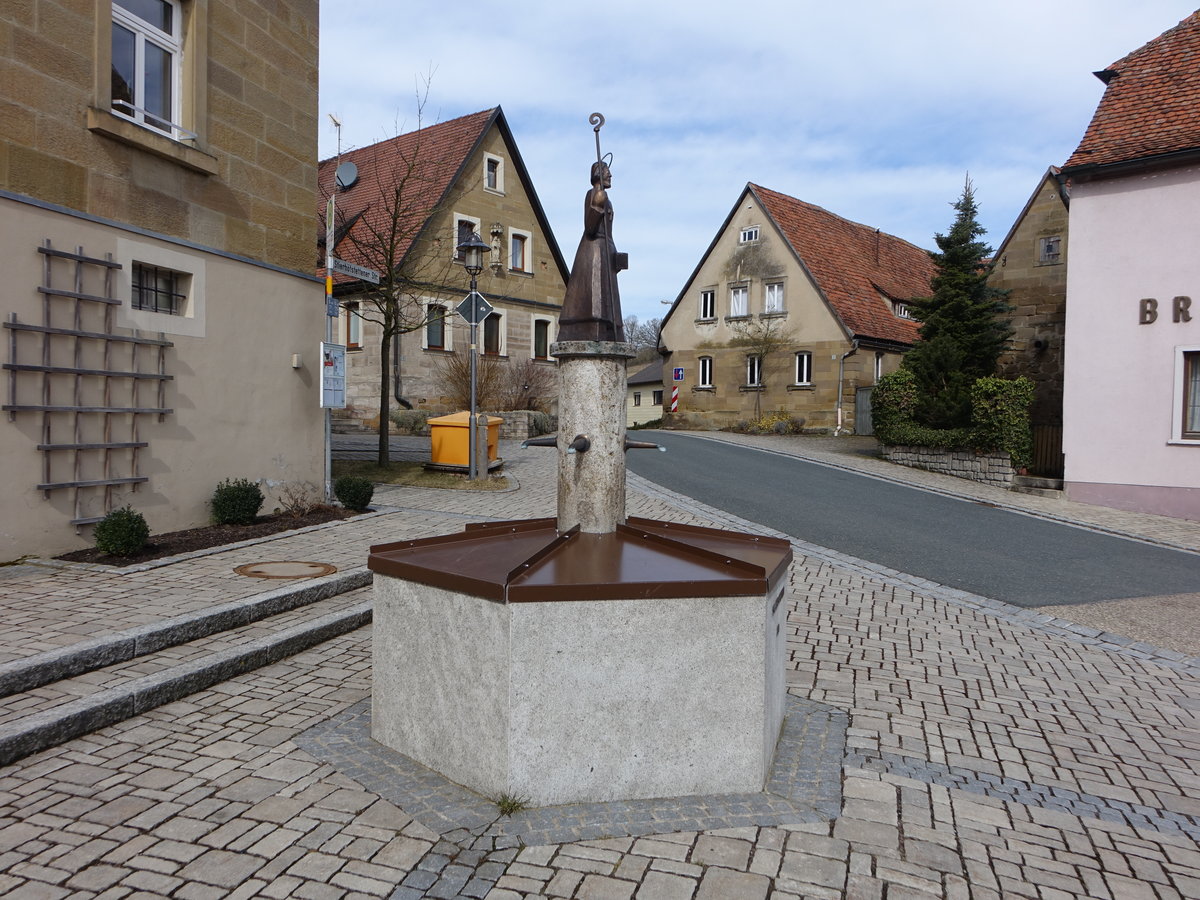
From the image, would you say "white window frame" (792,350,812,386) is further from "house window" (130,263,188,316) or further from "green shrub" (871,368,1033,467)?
"house window" (130,263,188,316)

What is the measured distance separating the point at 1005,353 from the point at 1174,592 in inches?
604

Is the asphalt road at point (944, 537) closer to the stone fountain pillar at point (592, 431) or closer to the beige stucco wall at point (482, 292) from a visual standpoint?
the stone fountain pillar at point (592, 431)

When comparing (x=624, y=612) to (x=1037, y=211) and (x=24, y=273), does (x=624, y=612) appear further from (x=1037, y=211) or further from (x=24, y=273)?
(x=1037, y=211)

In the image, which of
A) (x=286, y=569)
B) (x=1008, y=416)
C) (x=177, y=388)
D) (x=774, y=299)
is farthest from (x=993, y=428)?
(x=774, y=299)

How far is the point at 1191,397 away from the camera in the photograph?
15125 millimetres

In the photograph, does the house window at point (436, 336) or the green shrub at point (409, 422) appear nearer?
the green shrub at point (409, 422)

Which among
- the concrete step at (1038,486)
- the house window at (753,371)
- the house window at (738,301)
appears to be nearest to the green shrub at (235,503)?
the concrete step at (1038,486)

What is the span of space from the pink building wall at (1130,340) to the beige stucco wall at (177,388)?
13.8 m

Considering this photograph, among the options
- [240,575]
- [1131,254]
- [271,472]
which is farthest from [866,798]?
[1131,254]

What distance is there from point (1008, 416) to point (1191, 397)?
3.32 m

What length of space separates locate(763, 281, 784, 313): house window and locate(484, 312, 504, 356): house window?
36.2ft

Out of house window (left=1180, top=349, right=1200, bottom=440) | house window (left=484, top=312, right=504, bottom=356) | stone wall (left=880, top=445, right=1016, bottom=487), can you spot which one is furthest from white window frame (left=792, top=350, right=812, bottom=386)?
house window (left=1180, top=349, right=1200, bottom=440)

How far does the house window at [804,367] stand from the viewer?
33.1 m

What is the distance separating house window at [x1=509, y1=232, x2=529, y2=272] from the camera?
31337 millimetres
